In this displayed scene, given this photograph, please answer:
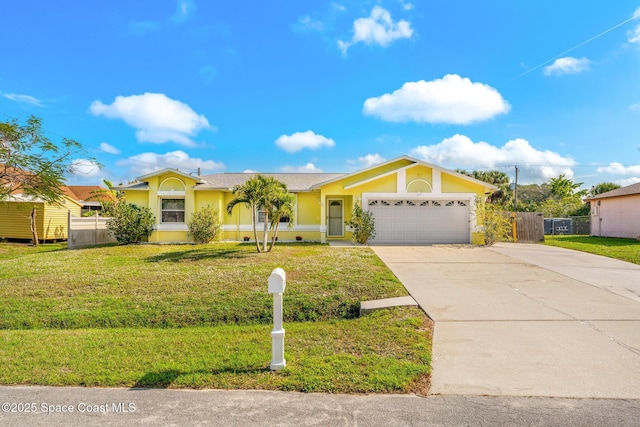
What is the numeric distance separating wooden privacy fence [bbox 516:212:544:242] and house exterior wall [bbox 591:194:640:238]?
21.8 feet

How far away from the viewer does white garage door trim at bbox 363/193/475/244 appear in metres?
18.1

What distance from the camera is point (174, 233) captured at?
18500mm

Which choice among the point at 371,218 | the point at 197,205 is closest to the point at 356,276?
the point at 371,218

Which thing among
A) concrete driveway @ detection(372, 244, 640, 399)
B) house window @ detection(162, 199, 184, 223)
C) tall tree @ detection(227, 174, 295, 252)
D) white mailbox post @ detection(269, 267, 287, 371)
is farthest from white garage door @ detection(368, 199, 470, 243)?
white mailbox post @ detection(269, 267, 287, 371)

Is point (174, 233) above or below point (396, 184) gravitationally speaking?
below

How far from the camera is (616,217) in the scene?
23.8 meters

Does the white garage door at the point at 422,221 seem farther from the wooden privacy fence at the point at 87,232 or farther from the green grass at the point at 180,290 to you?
the wooden privacy fence at the point at 87,232

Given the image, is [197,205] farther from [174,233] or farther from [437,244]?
[437,244]

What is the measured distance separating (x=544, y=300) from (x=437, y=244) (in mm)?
9825

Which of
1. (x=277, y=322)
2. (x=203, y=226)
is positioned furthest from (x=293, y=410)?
(x=203, y=226)

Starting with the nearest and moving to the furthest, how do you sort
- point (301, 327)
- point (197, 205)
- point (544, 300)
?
point (301, 327)
point (544, 300)
point (197, 205)

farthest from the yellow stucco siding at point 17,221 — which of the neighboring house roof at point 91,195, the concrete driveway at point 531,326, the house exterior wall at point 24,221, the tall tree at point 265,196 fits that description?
the concrete driveway at point 531,326

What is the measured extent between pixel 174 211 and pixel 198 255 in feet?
21.0

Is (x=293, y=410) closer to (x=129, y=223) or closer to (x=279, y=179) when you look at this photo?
(x=129, y=223)
